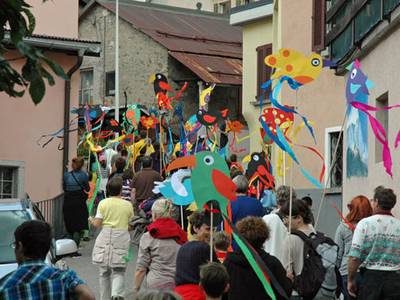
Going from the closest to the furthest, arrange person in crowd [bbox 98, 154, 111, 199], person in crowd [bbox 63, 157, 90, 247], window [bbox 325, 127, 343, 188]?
person in crowd [bbox 63, 157, 90, 247]
window [bbox 325, 127, 343, 188]
person in crowd [bbox 98, 154, 111, 199]

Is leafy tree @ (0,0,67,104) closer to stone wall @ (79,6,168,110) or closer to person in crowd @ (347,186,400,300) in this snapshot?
person in crowd @ (347,186,400,300)

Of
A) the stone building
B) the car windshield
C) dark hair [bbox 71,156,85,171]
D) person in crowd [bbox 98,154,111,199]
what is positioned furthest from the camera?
the stone building

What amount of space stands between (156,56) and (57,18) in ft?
52.6

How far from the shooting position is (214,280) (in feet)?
23.3

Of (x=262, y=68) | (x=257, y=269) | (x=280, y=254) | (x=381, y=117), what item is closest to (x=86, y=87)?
(x=262, y=68)

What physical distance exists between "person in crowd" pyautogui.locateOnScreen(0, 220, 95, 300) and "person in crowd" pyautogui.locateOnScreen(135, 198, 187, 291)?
393 centimetres

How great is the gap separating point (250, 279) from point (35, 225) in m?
2.40

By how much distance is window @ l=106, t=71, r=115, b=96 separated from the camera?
138ft

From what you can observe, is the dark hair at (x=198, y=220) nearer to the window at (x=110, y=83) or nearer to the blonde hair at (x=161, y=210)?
the blonde hair at (x=161, y=210)

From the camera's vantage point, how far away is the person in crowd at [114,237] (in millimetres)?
12664

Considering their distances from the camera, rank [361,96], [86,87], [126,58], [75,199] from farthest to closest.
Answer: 1. [86,87]
2. [126,58]
3. [75,199]
4. [361,96]

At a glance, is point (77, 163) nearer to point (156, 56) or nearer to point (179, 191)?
point (179, 191)

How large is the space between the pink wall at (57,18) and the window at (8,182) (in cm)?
334

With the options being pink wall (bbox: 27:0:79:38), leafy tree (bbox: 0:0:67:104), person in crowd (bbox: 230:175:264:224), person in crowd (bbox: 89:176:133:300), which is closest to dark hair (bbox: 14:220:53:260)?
leafy tree (bbox: 0:0:67:104)
